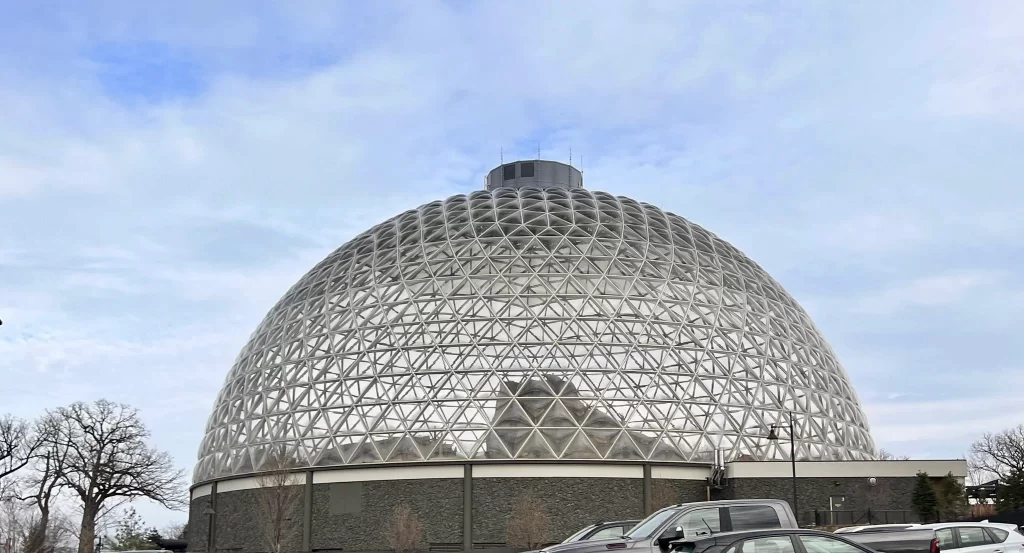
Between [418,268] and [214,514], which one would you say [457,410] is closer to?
[418,268]

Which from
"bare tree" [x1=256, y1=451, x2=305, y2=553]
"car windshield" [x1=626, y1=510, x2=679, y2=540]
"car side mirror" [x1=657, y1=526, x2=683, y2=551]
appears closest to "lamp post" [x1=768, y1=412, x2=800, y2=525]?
"bare tree" [x1=256, y1=451, x2=305, y2=553]

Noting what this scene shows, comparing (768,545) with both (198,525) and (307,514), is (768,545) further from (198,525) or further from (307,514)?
(198,525)

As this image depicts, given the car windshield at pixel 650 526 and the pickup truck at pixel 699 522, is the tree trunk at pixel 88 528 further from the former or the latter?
the car windshield at pixel 650 526

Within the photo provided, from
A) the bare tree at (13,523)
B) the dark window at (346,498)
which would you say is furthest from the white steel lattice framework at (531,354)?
the bare tree at (13,523)

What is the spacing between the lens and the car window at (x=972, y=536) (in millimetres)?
17281

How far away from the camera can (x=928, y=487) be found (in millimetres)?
41625

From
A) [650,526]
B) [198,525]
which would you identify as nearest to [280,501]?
[198,525]

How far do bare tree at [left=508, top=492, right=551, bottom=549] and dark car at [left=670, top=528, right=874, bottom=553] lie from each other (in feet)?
85.6

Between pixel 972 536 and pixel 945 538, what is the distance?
455 millimetres

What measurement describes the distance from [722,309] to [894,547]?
30446 mm

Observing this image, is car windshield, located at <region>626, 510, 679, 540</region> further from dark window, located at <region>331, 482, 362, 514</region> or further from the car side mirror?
dark window, located at <region>331, 482, 362, 514</region>

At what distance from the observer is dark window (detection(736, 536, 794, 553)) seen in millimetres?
11750

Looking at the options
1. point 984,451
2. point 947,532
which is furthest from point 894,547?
point 984,451

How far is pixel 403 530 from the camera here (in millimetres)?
38219
